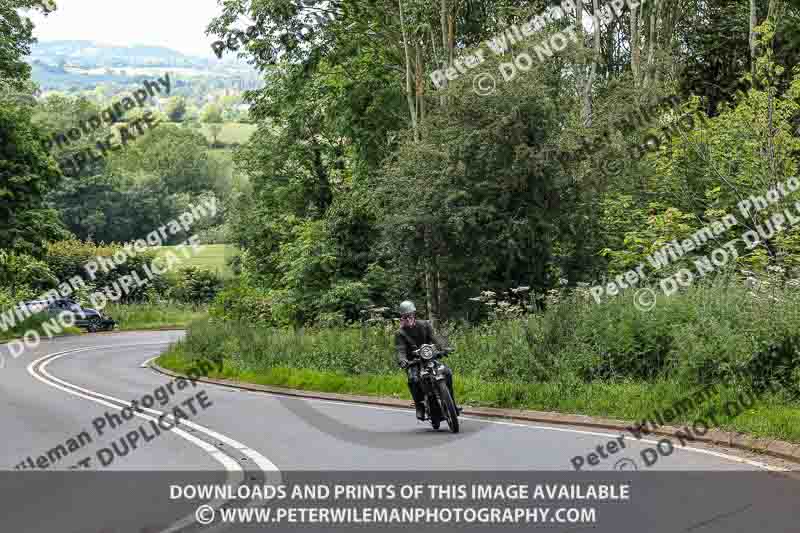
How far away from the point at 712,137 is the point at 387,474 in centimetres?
2241

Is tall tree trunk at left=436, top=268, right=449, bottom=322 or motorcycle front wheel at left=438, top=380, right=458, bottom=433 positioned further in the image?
tall tree trunk at left=436, top=268, right=449, bottom=322

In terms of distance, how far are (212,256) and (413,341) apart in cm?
9200

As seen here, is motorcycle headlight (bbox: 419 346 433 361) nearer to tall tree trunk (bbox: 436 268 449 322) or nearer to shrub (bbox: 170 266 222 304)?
tall tree trunk (bbox: 436 268 449 322)

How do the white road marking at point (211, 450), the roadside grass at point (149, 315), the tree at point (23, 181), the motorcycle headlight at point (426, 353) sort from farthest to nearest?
the roadside grass at point (149, 315)
the tree at point (23, 181)
the motorcycle headlight at point (426, 353)
the white road marking at point (211, 450)

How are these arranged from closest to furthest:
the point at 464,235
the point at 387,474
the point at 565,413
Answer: the point at 387,474 < the point at 565,413 < the point at 464,235

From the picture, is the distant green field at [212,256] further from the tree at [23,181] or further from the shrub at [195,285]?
the tree at [23,181]

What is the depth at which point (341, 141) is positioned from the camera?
163 ft

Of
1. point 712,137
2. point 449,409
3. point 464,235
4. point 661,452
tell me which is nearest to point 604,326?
point 449,409

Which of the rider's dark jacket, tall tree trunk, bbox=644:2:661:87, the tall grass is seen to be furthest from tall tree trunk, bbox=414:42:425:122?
the rider's dark jacket

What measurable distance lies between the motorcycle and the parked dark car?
44.8m

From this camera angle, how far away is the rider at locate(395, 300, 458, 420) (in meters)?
14.7

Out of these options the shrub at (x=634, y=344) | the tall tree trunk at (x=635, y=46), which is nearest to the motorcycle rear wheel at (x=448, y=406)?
the shrub at (x=634, y=344)

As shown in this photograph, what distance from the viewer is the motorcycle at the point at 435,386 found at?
46.5ft

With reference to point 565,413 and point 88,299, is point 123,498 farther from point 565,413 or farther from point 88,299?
point 88,299
